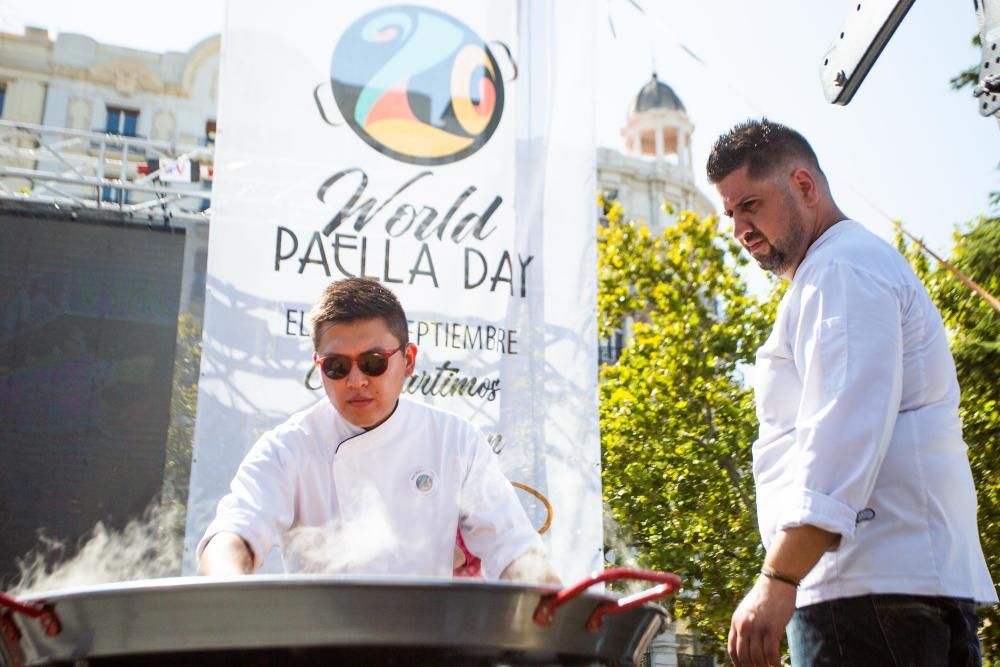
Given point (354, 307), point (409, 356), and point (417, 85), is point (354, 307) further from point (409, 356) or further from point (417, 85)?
point (417, 85)

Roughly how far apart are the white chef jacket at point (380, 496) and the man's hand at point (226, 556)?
9cm

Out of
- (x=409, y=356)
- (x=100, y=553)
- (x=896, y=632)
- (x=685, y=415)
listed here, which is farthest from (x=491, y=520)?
(x=685, y=415)

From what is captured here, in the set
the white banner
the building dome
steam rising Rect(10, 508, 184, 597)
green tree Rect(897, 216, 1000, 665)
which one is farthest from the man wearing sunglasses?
the building dome

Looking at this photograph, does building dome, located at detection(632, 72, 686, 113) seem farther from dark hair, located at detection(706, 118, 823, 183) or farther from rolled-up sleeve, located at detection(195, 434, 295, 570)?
rolled-up sleeve, located at detection(195, 434, 295, 570)

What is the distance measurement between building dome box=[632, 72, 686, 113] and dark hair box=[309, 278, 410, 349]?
32.1 m

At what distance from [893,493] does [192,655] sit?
111 cm

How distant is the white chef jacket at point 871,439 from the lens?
1492 millimetres

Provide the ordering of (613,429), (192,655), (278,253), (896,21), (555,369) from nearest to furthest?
(192,655), (896,21), (278,253), (555,369), (613,429)

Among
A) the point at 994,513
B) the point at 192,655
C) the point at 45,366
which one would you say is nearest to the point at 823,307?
the point at 192,655

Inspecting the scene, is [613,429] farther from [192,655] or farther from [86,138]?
[192,655]

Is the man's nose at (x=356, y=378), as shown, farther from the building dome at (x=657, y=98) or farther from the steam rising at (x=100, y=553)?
the building dome at (x=657, y=98)

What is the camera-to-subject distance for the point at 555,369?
339 cm

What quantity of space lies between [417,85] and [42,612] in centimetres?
270

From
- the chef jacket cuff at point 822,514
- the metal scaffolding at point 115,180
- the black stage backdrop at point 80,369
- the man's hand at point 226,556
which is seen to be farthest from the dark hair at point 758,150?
the metal scaffolding at point 115,180
